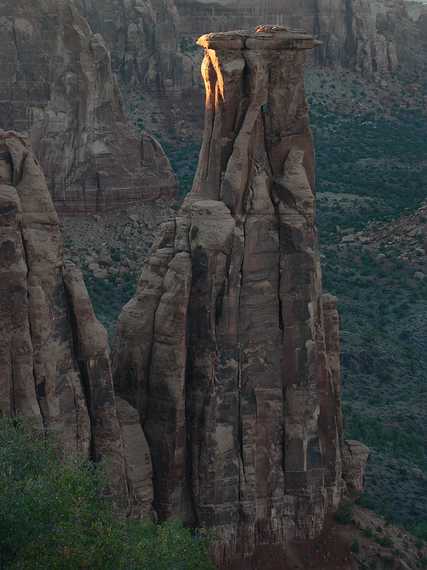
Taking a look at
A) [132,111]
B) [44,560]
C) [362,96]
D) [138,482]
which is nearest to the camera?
[44,560]

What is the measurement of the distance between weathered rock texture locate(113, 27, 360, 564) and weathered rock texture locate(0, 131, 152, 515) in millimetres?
1694

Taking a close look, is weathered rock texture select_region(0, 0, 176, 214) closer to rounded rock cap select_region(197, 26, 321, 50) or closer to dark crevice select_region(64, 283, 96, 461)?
rounded rock cap select_region(197, 26, 321, 50)

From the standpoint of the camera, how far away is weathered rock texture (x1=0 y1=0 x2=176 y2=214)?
6028 cm

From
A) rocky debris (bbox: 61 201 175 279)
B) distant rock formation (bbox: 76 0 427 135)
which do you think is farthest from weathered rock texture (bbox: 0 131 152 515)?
distant rock formation (bbox: 76 0 427 135)

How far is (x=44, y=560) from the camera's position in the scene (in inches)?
827

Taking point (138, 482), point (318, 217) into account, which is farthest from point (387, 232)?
point (138, 482)


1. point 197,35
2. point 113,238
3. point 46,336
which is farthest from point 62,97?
point 197,35

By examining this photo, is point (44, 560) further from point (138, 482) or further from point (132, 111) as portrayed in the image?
point (132, 111)

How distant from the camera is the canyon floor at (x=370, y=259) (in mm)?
42781

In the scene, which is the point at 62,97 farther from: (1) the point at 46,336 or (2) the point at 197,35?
(2) the point at 197,35

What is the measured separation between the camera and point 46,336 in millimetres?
26297

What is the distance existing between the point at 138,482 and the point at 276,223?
6378mm

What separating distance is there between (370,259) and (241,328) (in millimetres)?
41166

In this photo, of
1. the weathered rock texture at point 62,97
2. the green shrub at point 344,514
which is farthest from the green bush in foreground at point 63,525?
the weathered rock texture at point 62,97
